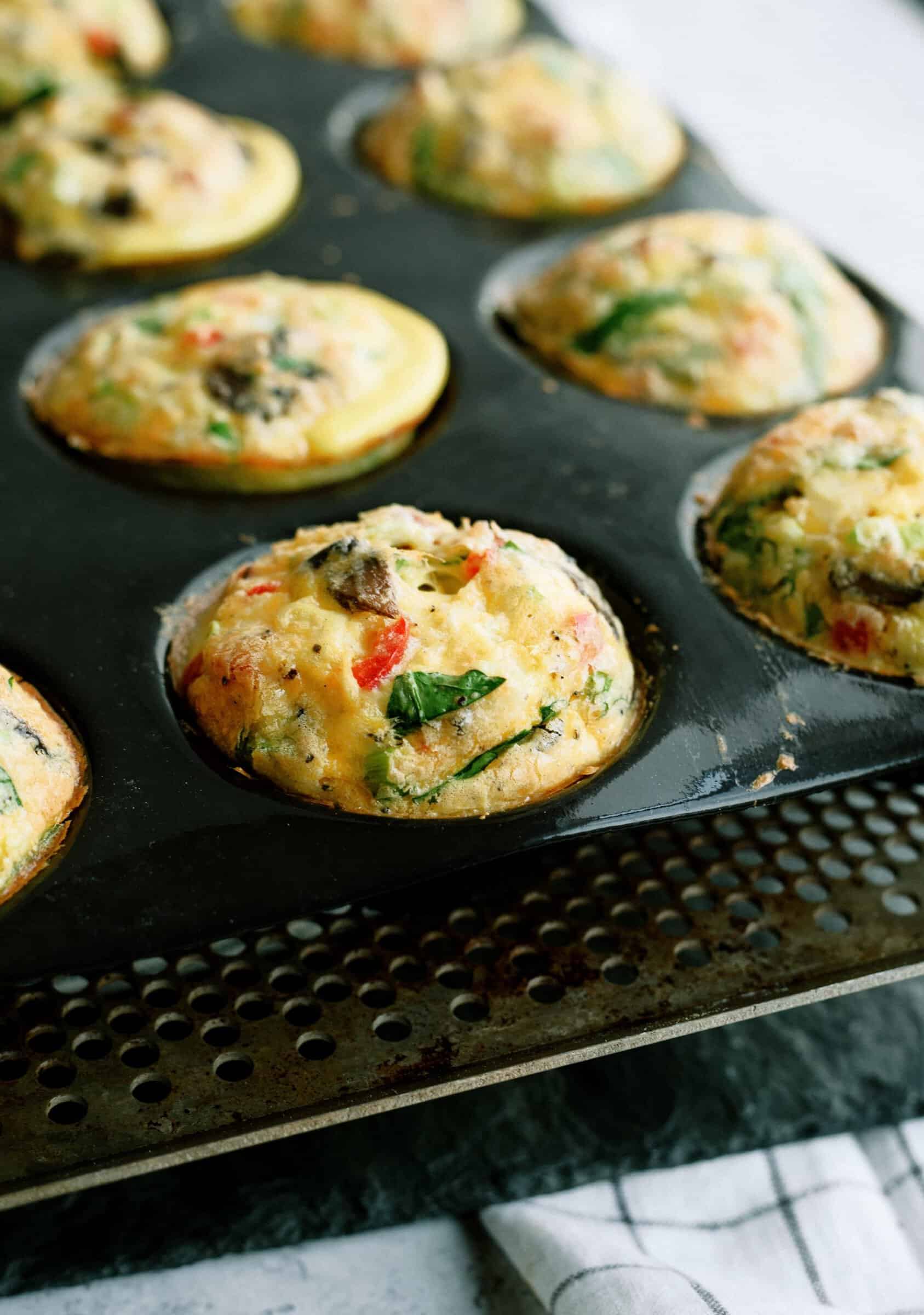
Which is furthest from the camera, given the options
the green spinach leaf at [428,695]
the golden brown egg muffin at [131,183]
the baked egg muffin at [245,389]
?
the golden brown egg muffin at [131,183]

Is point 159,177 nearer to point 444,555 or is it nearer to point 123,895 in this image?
point 444,555

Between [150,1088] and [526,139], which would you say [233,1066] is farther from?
[526,139]

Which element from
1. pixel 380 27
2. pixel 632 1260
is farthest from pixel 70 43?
pixel 632 1260

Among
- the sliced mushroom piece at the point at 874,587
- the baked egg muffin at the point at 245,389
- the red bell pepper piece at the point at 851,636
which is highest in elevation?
the sliced mushroom piece at the point at 874,587

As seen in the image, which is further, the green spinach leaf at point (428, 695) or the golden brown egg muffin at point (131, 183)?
the golden brown egg muffin at point (131, 183)

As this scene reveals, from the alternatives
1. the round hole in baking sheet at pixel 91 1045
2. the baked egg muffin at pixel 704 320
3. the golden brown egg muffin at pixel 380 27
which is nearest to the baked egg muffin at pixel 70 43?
the golden brown egg muffin at pixel 380 27

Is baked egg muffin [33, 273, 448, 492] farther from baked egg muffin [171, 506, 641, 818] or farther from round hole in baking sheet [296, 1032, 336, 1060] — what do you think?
round hole in baking sheet [296, 1032, 336, 1060]

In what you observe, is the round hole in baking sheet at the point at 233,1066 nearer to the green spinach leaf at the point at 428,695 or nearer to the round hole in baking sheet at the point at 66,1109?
the round hole in baking sheet at the point at 66,1109
